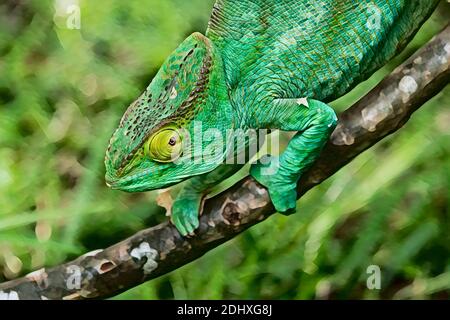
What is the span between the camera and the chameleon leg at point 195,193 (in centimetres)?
127

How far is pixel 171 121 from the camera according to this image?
1.12 m

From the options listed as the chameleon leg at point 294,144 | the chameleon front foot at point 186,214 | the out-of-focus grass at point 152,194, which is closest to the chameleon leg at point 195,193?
the chameleon front foot at point 186,214

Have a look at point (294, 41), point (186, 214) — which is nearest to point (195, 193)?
point (186, 214)

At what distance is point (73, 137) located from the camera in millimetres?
1767

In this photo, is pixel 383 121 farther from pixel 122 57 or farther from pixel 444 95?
pixel 122 57

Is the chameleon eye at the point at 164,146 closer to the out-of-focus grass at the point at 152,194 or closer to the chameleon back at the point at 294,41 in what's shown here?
the chameleon back at the point at 294,41

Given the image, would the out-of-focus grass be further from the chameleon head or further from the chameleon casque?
the chameleon head

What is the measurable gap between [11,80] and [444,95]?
104cm

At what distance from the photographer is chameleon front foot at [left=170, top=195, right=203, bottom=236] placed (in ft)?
4.09

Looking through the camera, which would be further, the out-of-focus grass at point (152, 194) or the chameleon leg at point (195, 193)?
the out-of-focus grass at point (152, 194)

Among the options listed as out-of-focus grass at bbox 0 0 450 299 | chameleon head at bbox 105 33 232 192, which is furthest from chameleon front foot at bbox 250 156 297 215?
out-of-focus grass at bbox 0 0 450 299

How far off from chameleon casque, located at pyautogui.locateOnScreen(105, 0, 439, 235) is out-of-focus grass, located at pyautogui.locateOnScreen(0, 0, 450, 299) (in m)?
0.41

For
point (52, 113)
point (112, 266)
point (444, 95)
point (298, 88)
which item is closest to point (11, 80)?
point (52, 113)

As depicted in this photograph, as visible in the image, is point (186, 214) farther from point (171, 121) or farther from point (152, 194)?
point (152, 194)
